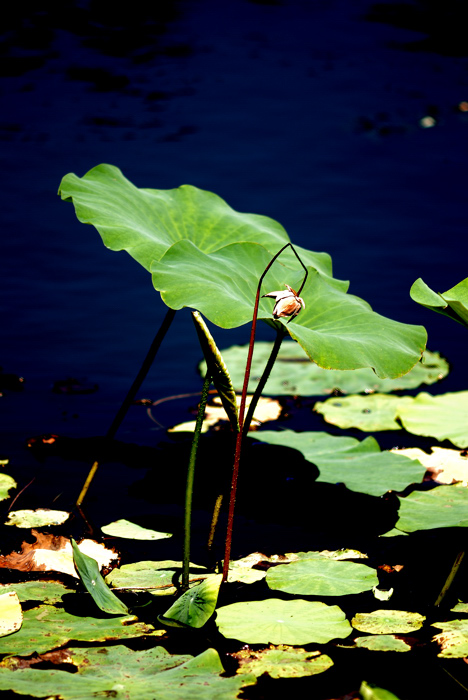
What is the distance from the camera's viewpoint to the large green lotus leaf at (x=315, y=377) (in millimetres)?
2508

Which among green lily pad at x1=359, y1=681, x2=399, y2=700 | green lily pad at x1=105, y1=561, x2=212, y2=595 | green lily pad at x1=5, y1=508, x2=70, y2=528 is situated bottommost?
green lily pad at x1=5, y1=508, x2=70, y2=528

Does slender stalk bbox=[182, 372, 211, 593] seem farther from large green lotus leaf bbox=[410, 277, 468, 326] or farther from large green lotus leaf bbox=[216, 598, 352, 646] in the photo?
large green lotus leaf bbox=[410, 277, 468, 326]

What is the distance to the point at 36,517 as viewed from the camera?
5.36 ft

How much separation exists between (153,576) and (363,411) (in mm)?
1112

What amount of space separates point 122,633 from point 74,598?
0.16 m

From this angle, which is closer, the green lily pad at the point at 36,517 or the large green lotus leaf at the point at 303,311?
the large green lotus leaf at the point at 303,311

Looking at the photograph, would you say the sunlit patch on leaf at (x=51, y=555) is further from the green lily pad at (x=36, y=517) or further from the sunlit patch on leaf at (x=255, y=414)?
the sunlit patch on leaf at (x=255, y=414)

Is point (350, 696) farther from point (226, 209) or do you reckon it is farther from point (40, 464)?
point (226, 209)

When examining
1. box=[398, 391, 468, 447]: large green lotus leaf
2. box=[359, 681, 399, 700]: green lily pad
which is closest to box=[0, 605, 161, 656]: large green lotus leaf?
box=[359, 681, 399, 700]: green lily pad

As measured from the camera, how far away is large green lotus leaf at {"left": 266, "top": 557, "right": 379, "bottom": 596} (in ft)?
4.53

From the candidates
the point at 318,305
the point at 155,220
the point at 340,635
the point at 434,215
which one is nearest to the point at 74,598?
the point at 340,635

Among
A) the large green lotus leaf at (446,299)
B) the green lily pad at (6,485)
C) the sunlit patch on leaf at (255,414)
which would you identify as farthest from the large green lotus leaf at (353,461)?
the green lily pad at (6,485)

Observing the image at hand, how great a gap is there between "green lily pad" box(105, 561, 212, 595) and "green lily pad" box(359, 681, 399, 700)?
494 mm

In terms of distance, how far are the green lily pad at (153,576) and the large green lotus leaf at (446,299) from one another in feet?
2.32
